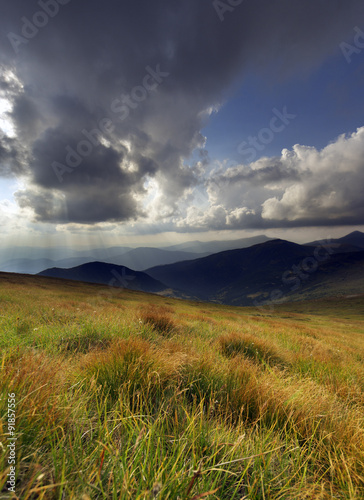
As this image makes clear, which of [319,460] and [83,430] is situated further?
[319,460]

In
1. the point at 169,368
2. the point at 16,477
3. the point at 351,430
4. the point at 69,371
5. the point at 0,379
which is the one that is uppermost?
the point at 0,379

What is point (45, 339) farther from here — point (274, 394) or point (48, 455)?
point (274, 394)

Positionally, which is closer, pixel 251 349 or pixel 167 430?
pixel 167 430

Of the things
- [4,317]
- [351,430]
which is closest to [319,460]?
[351,430]

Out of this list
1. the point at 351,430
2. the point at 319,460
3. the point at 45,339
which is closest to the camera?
the point at 319,460

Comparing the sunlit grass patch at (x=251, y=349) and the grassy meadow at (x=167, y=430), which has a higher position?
the grassy meadow at (x=167, y=430)

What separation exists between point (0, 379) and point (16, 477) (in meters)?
0.84

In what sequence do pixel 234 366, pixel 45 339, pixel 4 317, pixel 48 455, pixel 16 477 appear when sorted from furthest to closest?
pixel 4 317, pixel 45 339, pixel 234 366, pixel 48 455, pixel 16 477

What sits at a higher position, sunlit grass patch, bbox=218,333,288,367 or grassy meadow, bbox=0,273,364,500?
grassy meadow, bbox=0,273,364,500

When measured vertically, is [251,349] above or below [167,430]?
below

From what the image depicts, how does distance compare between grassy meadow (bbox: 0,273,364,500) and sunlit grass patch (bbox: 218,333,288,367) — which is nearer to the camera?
grassy meadow (bbox: 0,273,364,500)

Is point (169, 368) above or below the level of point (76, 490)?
below

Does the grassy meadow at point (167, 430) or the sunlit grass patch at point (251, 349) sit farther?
the sunlit grass patch at point (251, 349)

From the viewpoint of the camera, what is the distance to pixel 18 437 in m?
1.34
